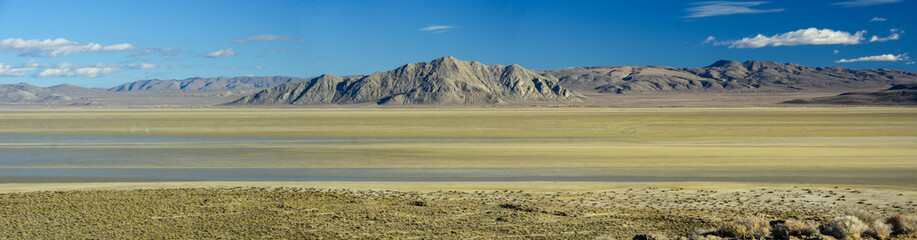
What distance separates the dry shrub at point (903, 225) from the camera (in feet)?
32.6

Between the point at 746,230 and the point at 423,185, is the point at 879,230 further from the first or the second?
the point at 423,185

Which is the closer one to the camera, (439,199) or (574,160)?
(439,199)

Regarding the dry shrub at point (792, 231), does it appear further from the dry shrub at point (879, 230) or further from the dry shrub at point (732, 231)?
the dry shrub at point (879, 230)

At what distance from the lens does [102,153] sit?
27344mm

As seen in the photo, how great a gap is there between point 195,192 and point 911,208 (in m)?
15.6

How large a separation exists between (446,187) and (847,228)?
9.46m

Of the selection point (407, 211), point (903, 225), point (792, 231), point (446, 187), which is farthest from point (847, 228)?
point (446, 187)

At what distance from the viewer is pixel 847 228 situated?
9.48 m

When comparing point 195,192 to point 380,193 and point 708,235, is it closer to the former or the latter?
point 380,193

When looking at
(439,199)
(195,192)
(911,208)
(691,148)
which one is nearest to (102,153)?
(195,192)

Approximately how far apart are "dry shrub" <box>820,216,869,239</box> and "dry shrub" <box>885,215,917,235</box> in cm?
66

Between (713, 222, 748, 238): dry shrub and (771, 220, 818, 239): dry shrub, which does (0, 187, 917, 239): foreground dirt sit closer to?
(713, 222, 748, 238): dry shrub

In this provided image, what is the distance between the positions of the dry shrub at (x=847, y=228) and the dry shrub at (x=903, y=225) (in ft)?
2.16

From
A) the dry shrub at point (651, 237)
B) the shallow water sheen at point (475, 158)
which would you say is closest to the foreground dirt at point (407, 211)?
the dry shrub at point (651, 237)
